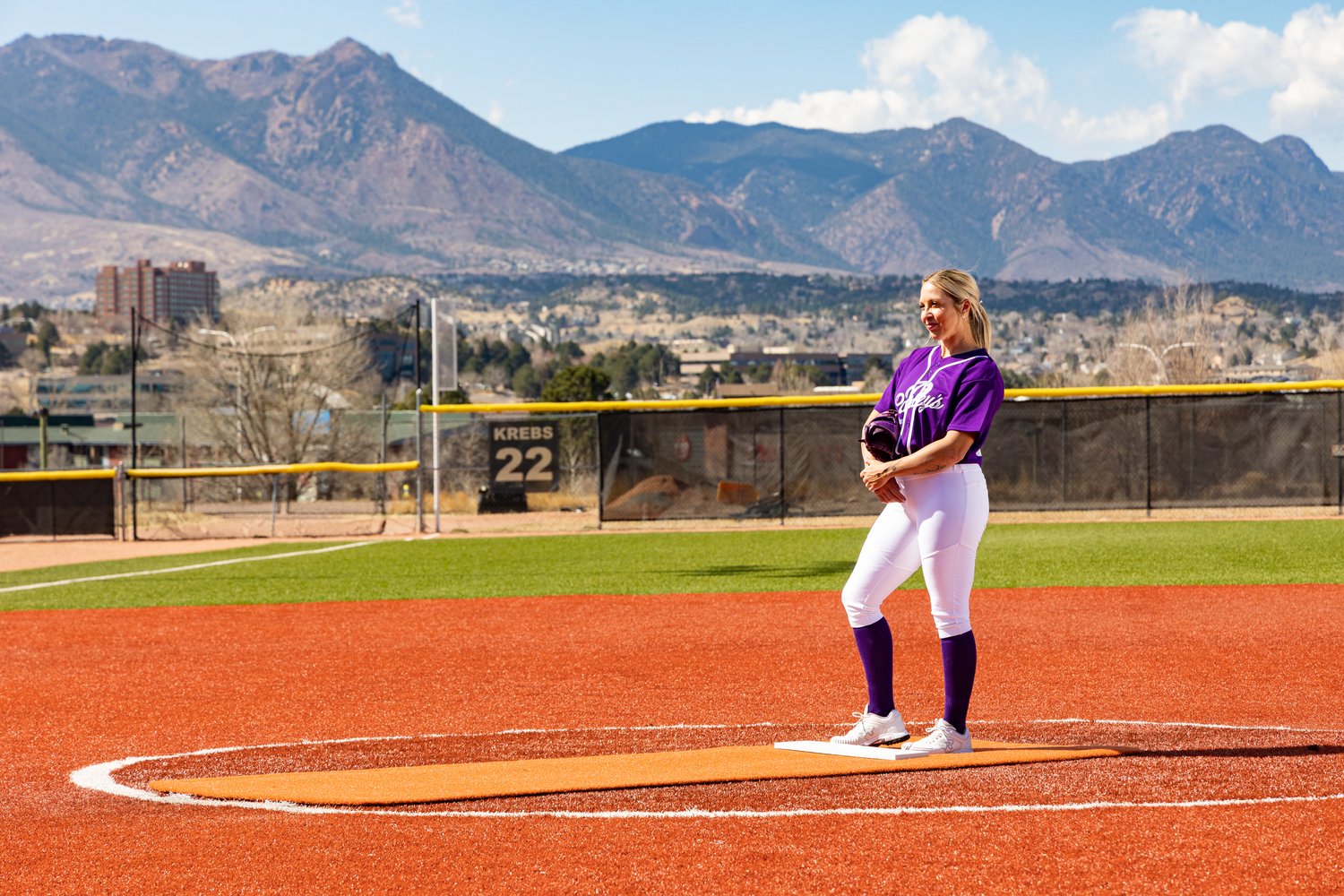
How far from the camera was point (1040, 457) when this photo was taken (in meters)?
23.9

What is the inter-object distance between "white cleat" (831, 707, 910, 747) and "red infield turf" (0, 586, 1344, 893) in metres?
0.46

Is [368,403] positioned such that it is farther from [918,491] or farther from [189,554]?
[918,491]

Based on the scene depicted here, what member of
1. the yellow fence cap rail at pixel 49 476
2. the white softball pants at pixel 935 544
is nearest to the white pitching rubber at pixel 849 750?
the white softball pants at pixel 935 544

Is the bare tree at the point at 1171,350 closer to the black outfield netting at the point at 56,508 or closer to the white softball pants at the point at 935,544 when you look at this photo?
the black outfield netting at the point at 56,508

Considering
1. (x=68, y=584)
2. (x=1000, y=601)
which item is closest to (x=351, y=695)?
(x=1000, y=601)

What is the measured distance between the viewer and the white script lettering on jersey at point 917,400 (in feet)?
20.0

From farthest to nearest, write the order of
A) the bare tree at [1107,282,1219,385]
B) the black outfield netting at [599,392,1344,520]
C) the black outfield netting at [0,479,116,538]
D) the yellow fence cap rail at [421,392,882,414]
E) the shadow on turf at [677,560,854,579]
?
1. the bare tree at [1107,282,1219,385]
2. the black outfield netting at [0,479,116,538]
3. the yellow fence cap rail at [421,392,882,414]
4. the black outfield netting at [599,392,1344,520]
5. the shadow on turf at [677,560,854,579]

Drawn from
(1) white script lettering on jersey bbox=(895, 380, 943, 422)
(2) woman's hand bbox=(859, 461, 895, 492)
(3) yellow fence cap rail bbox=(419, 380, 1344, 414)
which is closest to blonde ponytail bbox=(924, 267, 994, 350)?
(1) white script lettering on jersey bbox=(895, 380, 943, 422)

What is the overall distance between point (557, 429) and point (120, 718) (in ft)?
60.4

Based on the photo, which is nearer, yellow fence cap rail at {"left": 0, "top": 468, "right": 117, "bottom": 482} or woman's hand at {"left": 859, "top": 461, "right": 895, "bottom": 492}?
woman's hand at {"left": 859, "top": 461, "right": 895, "bottom": 492}

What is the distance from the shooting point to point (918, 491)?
242 inches

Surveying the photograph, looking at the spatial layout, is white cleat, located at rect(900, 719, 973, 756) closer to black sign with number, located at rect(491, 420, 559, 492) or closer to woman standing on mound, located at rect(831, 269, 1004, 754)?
woman standing on mound, located at rect(831, 269, 1004, 754)

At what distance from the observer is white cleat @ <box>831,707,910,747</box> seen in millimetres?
6320

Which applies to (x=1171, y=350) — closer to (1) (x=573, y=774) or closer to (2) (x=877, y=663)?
(2) (x=877, y=663)
